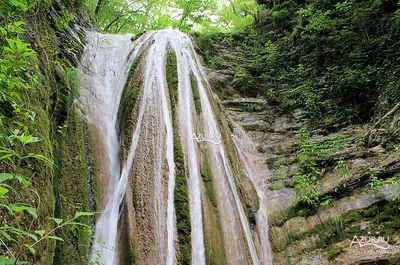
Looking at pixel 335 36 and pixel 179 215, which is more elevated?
pixel 335 36

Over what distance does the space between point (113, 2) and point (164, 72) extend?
313 inches

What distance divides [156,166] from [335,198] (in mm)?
3509

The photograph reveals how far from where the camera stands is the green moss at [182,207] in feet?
13.4

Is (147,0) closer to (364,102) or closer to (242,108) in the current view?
(242,108)

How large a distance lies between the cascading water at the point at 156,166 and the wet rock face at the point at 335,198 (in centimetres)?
47

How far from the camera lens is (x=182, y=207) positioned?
450 centimetres

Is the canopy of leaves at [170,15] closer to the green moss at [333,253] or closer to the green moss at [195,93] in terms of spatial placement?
the green moss at [195,93]

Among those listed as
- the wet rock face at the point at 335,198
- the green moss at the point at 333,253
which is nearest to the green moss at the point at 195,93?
the wet rock face at the point at 335,198

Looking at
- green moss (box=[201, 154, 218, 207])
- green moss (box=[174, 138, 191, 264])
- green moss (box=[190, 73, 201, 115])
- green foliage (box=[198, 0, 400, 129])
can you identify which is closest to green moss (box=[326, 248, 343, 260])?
green moss (box=[201, 154, 218, 207])

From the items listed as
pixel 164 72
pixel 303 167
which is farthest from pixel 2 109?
pixel 303 167

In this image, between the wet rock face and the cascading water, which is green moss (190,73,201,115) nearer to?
the cascading water

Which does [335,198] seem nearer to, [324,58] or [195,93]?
[195,93]

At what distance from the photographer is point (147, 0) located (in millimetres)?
14188

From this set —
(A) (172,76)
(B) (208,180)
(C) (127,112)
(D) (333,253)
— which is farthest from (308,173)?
(C) (127,112)
